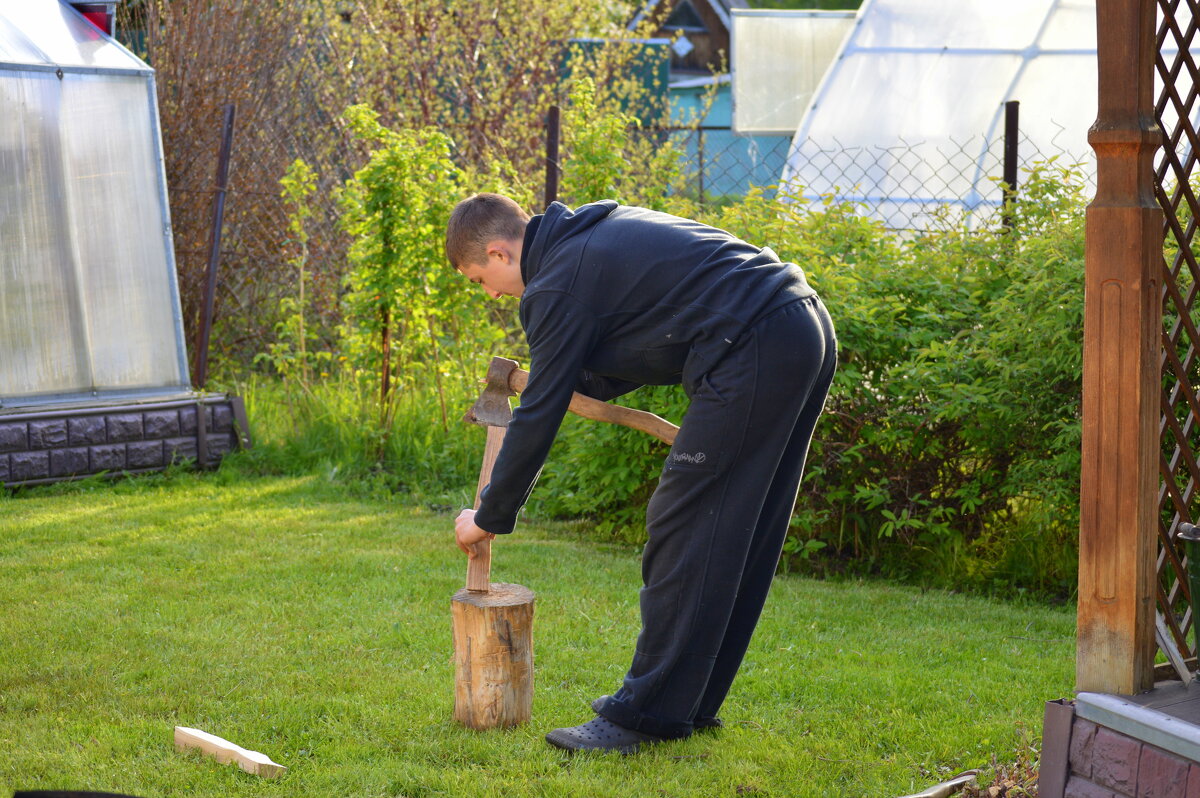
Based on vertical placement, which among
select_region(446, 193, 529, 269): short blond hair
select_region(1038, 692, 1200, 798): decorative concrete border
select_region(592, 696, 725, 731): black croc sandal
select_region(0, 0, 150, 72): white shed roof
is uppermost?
select_region(0, 0, 150, 72): white shed roof

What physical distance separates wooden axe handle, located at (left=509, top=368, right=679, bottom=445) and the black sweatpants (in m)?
0.28

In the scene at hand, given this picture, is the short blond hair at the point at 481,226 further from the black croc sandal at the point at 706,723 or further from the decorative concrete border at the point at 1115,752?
the decorative concrete border at the point at 1115,752

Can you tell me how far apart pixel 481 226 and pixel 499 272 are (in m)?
0.14

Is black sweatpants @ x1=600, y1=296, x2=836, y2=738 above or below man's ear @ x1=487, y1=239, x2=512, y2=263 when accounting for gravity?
below

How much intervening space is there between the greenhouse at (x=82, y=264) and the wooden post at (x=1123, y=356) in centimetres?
605

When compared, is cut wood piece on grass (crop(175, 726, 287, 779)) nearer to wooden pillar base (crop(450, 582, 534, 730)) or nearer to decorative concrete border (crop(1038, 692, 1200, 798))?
wooden pillar base (crop(450, 582, 534, 730))

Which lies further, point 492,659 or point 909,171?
point 909,171

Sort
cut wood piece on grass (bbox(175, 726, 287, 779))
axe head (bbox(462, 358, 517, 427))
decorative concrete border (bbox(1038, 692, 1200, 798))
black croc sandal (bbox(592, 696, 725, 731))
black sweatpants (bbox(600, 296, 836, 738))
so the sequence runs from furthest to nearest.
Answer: axe head (bbox(462, 358, 517, 427))
black croc sandal (bbox(592, 696, 725, 731))
cut wood piece on grass (bbox(175, 726, 287, 779))
black sweatpants (bbox(600, 296, 836, 738))
decorative concrete border (bbox(1038, 692, 1200, 798))

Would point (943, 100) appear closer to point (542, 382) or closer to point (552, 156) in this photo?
point (552, 156)

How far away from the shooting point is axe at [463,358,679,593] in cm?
353

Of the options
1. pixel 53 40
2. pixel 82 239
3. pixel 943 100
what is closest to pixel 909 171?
pixel 943 100

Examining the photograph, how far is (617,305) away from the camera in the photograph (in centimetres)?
323

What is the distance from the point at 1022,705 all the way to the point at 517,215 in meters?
2.24

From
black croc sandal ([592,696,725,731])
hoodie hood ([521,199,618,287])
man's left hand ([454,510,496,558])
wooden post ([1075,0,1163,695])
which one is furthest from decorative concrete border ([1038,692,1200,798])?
hoodie hood ([521,199,618,287])
